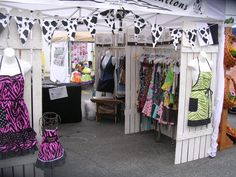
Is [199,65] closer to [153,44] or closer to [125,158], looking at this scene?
[153,44]

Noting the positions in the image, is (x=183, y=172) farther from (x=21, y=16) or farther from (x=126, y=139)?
(x=21, y=16)

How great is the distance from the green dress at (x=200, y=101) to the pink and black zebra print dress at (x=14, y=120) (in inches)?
93.6

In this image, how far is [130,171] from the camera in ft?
14.6

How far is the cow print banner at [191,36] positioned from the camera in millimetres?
4359

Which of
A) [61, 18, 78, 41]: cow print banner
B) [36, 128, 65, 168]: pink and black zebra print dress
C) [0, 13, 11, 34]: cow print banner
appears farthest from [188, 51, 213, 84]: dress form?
[0, 13, 11, 34]: cow print banner

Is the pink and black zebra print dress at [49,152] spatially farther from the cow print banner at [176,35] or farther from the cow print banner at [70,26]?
the cow print banner at [176,35]

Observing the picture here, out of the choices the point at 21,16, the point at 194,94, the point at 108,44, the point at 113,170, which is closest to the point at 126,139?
the point at 113,170

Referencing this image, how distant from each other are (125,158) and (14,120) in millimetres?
2181

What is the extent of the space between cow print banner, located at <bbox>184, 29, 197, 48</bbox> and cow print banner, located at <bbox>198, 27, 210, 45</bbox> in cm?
11

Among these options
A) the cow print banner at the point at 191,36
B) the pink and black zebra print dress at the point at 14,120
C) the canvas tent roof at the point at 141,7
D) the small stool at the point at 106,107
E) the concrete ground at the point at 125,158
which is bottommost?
the concrete ground at the point at 125,158

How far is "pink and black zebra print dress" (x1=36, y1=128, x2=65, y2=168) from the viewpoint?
332cm

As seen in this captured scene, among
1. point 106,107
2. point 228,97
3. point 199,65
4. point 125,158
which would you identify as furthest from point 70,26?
point 106,107

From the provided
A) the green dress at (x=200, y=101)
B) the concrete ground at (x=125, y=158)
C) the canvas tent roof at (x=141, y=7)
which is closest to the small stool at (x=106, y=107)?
the concrete ground at (x=125, y=158)

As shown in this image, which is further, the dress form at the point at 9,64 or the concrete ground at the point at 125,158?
the concrete ground at the point at 125,158
